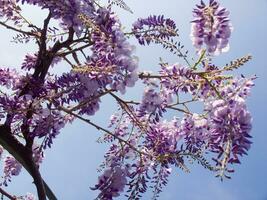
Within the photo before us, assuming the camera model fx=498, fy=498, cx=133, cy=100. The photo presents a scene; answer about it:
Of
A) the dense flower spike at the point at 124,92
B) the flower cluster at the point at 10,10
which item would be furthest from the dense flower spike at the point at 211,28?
the flower cluster at the point at 10,10

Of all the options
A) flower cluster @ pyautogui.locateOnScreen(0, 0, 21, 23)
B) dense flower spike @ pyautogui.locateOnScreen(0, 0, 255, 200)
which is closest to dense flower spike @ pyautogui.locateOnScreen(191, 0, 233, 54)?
dense flower spike @ pyautogui.locateOnScreen(0, 0, 255, 200)

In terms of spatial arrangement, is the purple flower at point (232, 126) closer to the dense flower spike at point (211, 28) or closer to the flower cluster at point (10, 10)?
the dense flower spike at point (211, 28)

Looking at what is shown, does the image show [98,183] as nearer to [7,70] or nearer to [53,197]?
[53,197]

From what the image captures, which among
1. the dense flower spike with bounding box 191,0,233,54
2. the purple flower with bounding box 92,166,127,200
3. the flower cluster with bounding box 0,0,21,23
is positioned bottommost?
the purple flower with bounding box 92,166,127,200

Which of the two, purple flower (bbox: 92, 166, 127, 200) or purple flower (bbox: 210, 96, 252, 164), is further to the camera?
purple flower (bbox: 92, 166, 127, 200)

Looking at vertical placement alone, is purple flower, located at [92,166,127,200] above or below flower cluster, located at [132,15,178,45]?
below

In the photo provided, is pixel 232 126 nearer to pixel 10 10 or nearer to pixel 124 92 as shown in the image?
Answer: pixel 124 92

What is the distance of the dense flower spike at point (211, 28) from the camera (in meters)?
2.88

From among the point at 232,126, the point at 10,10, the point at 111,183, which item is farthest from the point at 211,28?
the point at 10,10

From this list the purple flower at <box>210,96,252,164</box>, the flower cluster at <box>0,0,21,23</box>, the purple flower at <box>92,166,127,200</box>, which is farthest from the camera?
the flower cluster at <box>0,0,21,23</box>

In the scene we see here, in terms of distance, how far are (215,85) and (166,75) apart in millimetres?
452

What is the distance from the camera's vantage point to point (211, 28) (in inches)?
116

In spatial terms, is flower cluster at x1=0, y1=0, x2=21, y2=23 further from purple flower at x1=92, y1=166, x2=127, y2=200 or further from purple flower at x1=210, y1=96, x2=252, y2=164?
purple flower at x1=210, y1=96, x2=252, y2=164

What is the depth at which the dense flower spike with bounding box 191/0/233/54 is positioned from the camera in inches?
113
